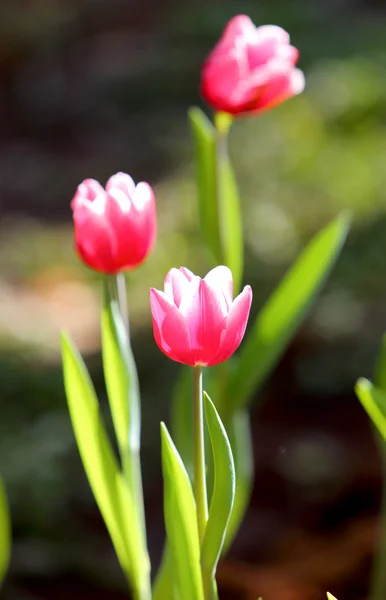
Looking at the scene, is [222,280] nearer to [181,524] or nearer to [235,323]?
[235,323]

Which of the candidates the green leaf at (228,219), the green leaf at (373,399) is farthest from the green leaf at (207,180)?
the green leaf at (373,399)

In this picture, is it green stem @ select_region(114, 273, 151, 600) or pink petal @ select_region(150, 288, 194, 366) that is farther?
green stem @ select_region(114, 273, 151, 600)

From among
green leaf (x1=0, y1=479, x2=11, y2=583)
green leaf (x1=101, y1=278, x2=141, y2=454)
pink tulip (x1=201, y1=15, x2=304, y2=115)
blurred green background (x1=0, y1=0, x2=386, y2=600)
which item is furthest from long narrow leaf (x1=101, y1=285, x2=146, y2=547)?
blurred green background (x1=0, y1=0, x2=386, y2=600)

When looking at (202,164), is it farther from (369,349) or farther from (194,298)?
(369,349)

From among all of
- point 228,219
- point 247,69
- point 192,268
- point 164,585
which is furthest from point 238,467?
point 192,268

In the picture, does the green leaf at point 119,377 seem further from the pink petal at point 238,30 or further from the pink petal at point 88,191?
the pink petal at point 238,30

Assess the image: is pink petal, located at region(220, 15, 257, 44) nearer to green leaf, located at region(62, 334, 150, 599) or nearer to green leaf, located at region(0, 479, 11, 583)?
green leaf, located at region(62, 334, 150, 599)
